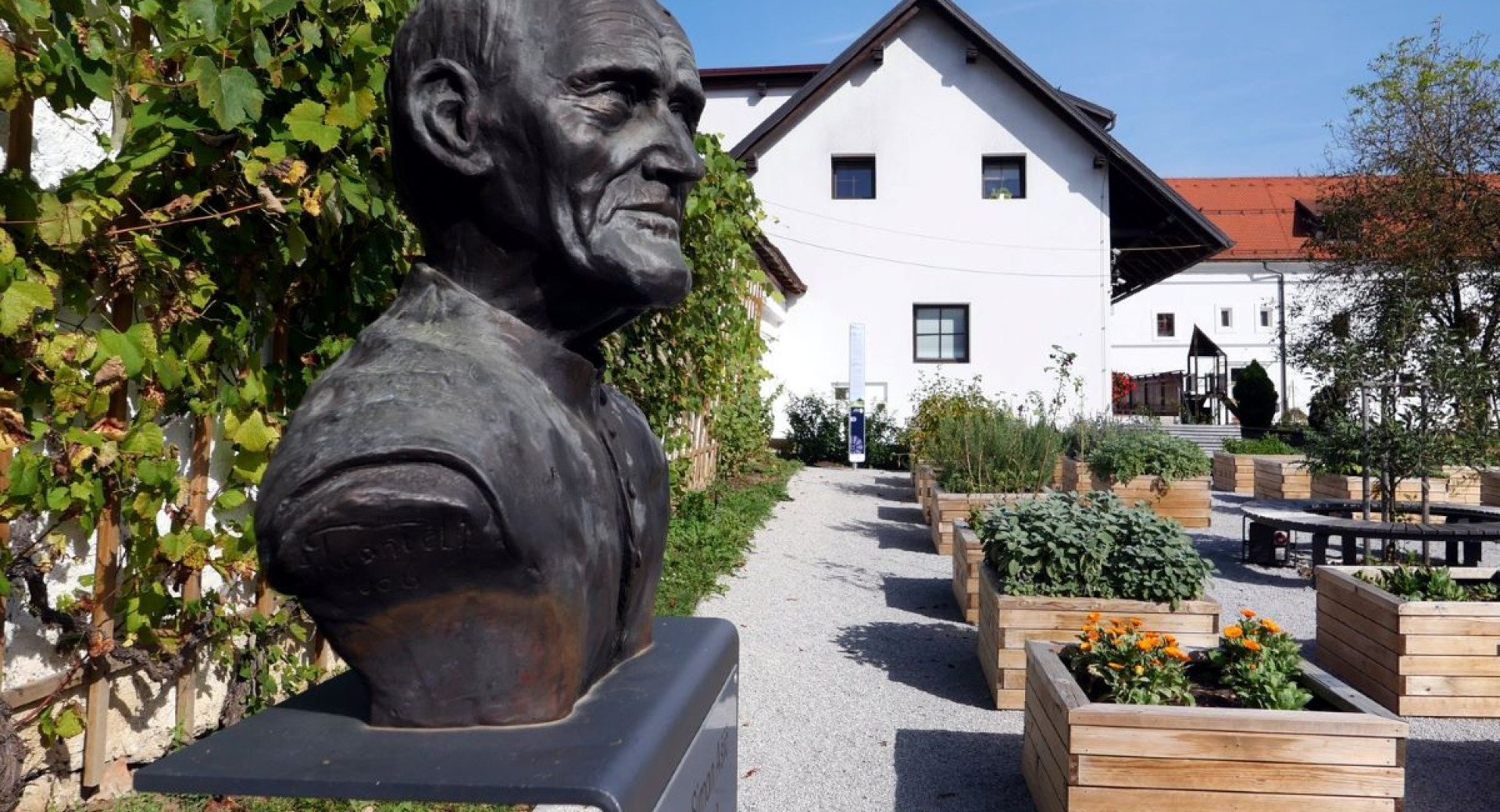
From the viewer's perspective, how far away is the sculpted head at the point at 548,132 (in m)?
1.62

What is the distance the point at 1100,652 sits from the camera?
400 cm

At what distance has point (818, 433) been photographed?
60.7 ft

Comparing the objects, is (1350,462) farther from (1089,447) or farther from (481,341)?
(481,341)

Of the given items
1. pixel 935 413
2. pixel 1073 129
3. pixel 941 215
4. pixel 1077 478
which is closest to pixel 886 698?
pixel 1077 478

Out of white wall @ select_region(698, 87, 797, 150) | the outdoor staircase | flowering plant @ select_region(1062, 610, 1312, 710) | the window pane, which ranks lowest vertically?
flowering plant @ select_region(1062, 610, 1312, 710)

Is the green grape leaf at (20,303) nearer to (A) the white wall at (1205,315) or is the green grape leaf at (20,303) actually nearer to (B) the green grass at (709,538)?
(B) the green grass at (709,538)

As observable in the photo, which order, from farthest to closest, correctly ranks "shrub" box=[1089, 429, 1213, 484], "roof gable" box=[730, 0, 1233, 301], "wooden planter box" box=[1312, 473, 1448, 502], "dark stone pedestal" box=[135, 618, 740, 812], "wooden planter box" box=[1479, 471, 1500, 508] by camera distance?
1. "roof gable" box=[730, 0, 1233, 301]
2. "wooden planter box" box=[1479, 471, 1500, 508]
3. "wooden planter box" box=[1312, 473, 1448, 502]
4. "shrub" box=[1089, 429, 1213, 484]
5. "dark stone pedestal" box=[135, 618, 740, 812]

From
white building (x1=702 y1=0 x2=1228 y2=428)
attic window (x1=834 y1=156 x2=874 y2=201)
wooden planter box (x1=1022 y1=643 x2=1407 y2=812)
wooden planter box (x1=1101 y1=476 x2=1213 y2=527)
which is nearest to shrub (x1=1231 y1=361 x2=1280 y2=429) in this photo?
white building (x1=702 y1=0 x2=1228 y2=428)

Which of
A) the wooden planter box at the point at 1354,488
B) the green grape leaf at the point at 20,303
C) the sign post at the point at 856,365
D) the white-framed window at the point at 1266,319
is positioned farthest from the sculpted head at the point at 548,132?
the white-framed window at the point at 1266,319

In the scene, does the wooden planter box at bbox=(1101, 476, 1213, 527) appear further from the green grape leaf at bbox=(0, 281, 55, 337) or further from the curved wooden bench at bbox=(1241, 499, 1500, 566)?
the green grape leaf at bbox=(0, 281, 55, 337)

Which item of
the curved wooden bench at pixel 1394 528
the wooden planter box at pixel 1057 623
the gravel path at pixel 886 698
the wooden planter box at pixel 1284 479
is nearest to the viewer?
the gravel path at pixel 886 698

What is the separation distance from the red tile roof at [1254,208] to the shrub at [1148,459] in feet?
91.0

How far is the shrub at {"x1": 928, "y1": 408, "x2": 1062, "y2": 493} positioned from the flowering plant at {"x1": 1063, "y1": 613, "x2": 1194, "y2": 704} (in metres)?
5.61

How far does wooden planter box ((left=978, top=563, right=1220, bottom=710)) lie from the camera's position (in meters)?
4.88
